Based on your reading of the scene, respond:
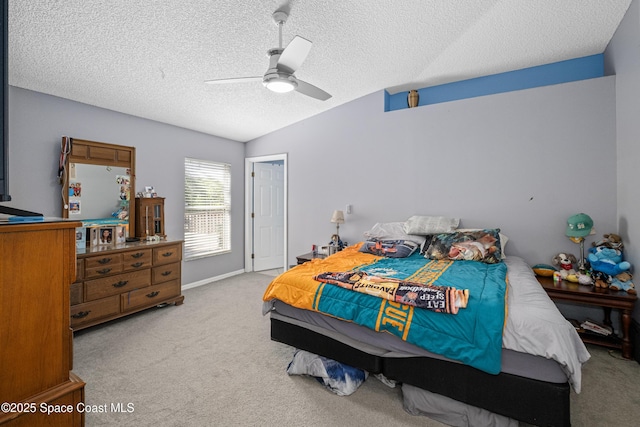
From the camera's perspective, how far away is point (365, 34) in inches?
105

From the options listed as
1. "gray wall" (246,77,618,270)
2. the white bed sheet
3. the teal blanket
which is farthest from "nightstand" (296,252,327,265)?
the white bed sheet

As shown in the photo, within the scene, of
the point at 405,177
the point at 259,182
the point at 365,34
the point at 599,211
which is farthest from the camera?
the point at 259,182

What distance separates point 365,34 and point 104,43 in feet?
7.12

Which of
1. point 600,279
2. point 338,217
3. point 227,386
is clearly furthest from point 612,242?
point 227,386

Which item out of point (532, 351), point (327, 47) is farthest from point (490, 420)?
point (327, 47)

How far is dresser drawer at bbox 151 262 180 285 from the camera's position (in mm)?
3473

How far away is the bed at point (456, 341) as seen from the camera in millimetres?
1526

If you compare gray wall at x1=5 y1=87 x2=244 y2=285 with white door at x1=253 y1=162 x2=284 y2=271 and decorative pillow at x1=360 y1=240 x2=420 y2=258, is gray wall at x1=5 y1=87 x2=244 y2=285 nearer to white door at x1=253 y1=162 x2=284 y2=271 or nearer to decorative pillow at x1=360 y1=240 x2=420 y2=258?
white door at x1=253 y1=162 x2=284 y2=271

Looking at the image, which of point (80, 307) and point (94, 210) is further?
point (94, 210)

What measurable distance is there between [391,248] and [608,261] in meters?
1.88

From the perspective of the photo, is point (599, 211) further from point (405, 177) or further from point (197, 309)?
point (197, 309)

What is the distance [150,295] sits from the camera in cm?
342

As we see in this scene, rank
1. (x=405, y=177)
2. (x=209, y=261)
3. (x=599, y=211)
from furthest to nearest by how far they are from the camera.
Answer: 1. (x=209, y=261)
2. (x=405, y=177)
3. (x=599, y=211)

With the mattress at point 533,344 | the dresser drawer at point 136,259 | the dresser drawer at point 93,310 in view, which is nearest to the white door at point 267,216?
the dresser drawer at point 136,259
